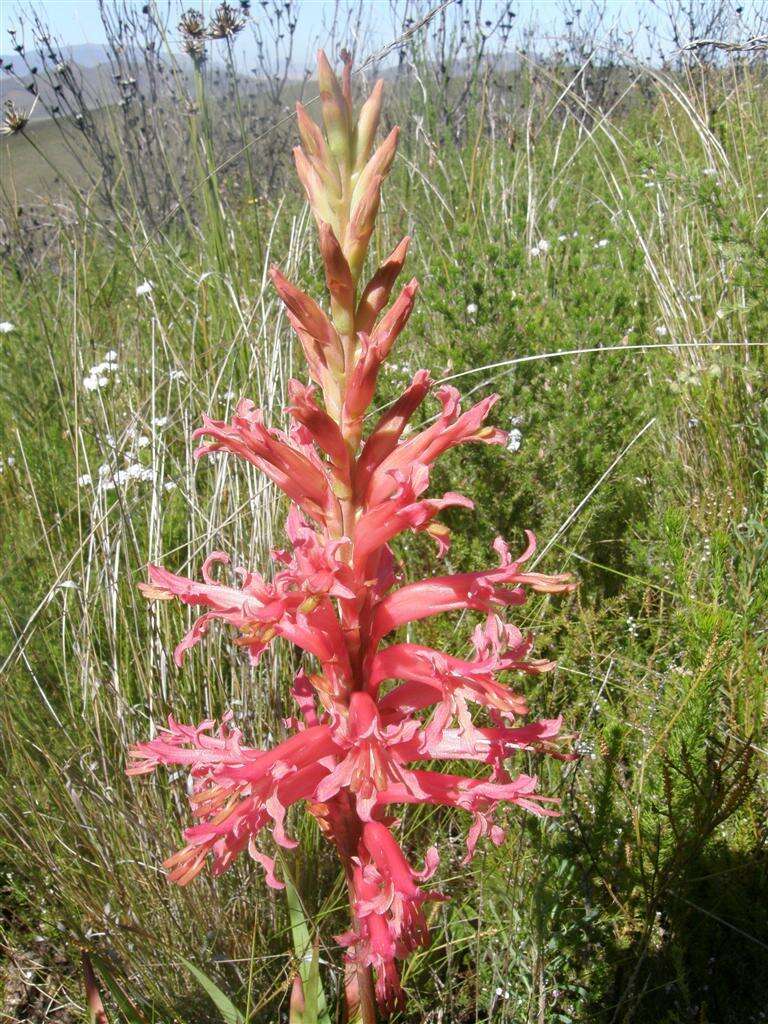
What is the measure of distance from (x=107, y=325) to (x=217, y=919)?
120 inches

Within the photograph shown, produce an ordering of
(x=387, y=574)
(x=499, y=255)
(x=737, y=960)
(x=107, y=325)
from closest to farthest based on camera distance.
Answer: (x=387, y=574)
(x=737, y=960)
(x=499, y=255)
(x=107, y=325)

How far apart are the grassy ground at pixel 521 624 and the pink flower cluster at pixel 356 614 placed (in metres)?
0.49

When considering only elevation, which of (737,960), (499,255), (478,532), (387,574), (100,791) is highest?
(499,255)

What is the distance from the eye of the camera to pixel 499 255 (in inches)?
135

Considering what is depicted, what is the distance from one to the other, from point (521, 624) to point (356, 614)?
1.31 m

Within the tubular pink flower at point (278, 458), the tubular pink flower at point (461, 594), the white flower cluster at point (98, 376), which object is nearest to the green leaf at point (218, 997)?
the tubular pink flower at point (461, 594)

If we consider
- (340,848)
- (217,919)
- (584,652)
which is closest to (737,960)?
(584,652)

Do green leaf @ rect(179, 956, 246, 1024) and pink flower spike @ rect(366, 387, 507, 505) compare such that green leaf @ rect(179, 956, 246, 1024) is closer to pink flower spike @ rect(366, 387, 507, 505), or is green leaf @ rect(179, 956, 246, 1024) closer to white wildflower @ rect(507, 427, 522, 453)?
pink flower spike @ rect(366, 387, 507, 505)

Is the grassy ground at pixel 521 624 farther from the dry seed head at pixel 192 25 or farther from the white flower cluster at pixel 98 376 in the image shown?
the dry seed head at pixel 192 25

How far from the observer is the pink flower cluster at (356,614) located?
1.39 m

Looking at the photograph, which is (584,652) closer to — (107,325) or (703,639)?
(703,639)

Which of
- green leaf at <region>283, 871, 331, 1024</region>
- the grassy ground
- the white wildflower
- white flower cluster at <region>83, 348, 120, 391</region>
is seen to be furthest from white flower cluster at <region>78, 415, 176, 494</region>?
green leaf at <region>283, 871, 331, 1024</region>

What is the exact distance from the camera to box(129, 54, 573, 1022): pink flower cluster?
1395 mm

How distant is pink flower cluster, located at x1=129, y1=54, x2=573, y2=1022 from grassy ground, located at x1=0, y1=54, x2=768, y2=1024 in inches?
19.1
